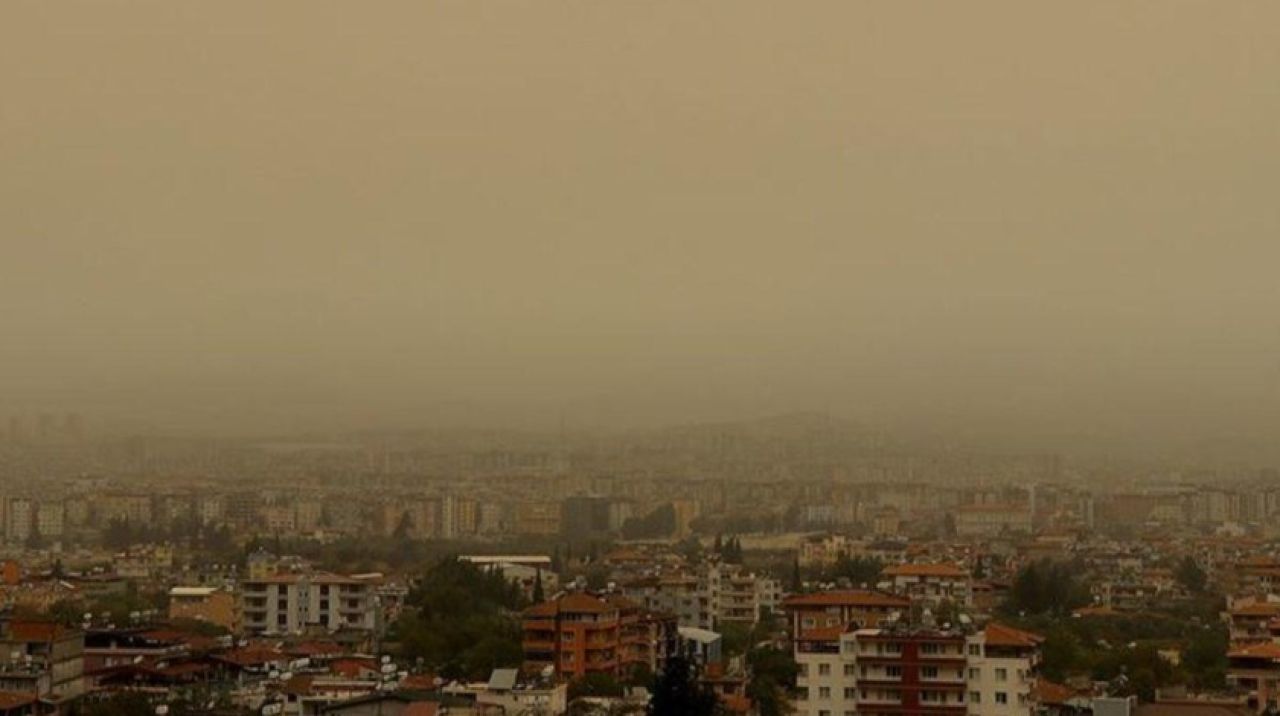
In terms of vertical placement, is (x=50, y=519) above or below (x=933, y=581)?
below

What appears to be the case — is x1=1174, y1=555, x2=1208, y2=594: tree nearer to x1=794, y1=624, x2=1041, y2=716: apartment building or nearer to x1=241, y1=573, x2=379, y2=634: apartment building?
x1=241, y1=573, x2=379, y2=634: apartment building

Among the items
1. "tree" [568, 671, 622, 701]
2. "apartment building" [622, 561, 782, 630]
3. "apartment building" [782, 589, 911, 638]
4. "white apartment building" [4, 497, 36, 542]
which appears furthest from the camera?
"white apartment building" [4, 497, 36, 542]

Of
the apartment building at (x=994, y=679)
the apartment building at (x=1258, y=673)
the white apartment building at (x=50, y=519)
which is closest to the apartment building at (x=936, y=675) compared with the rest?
the apartment building at (x=994, y=679)

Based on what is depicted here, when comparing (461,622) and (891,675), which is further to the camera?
(461,622)

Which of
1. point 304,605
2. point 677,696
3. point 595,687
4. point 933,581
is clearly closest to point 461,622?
point 304,605

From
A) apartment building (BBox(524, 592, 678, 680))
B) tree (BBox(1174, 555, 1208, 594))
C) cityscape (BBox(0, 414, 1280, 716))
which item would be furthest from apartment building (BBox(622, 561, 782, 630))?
tree (BBox(1174, 555, 1208, 594))

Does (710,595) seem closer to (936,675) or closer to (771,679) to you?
(771,679)
